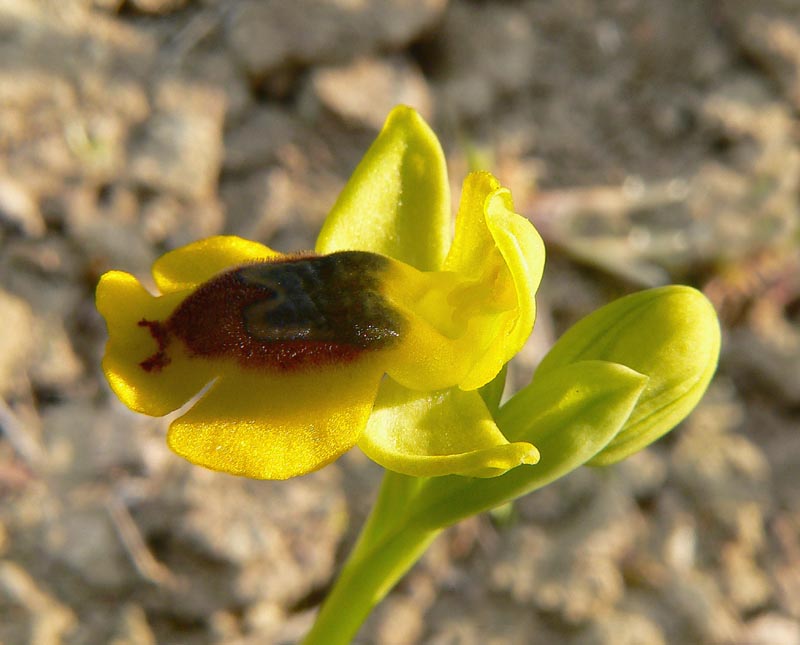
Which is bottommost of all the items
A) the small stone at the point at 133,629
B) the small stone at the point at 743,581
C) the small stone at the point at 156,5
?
the small stone at the point at 743,581

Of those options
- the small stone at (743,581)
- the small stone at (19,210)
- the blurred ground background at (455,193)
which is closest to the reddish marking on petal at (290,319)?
the blurred ground background at (455,193)

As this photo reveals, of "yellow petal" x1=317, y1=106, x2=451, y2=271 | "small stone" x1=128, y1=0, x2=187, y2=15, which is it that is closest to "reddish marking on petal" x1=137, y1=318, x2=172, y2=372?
"yellow petal" x1=317, y1=106, x2=451, y2=271

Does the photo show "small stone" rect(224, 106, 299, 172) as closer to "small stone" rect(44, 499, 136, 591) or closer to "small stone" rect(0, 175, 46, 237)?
"small stone" rect(0, 175, 46, 237)

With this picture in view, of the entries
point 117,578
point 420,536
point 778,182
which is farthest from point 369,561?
point 778,182

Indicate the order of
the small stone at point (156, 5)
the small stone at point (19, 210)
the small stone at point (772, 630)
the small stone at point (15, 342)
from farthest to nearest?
the small stone at point (156, 5), the small stone at point (772, 630), the small stone at point (19, 210), the small stone at point (15, 342)

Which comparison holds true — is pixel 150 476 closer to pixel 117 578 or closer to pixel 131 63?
pixel 117 578

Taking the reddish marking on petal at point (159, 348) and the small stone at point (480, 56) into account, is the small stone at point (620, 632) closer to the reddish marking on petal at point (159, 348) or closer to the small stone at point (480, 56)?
the reddish marking on petal at point (159, 348)

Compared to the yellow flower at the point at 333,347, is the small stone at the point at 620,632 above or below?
below
